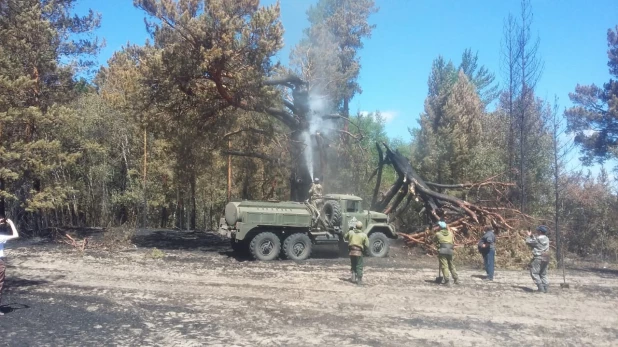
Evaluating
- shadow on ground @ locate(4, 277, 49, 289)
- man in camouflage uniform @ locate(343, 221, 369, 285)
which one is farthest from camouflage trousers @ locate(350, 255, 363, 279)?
shadow on ground @ locate(4, 277, 49, 289)

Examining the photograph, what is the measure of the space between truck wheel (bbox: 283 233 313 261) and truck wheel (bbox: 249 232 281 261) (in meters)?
0.28

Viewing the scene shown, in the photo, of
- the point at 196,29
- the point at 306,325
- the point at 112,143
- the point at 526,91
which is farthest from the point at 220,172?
the point at 306,325

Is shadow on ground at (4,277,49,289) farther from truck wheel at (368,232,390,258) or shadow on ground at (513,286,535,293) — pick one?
shadow on ground at (513,286,535,293)

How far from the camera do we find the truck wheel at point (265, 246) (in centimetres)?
1481

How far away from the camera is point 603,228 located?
71.1ft

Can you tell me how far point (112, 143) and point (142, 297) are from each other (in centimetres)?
2029

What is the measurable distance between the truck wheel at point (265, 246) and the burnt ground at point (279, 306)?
44 centimetres

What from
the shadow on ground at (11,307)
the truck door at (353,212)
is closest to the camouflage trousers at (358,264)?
the truck door at (353,212)

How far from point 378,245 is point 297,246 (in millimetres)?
3021

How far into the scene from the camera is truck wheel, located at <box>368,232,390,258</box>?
16750mm

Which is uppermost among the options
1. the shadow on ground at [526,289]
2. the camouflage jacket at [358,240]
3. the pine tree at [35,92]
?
the pine tree at [35,92]

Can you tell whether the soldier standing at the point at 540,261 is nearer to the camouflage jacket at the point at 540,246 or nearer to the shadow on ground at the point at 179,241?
the camouflage jacket at the point at 540,246

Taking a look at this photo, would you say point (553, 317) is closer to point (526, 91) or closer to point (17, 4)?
point (526, 91)

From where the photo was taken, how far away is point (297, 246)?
15.5 meters
